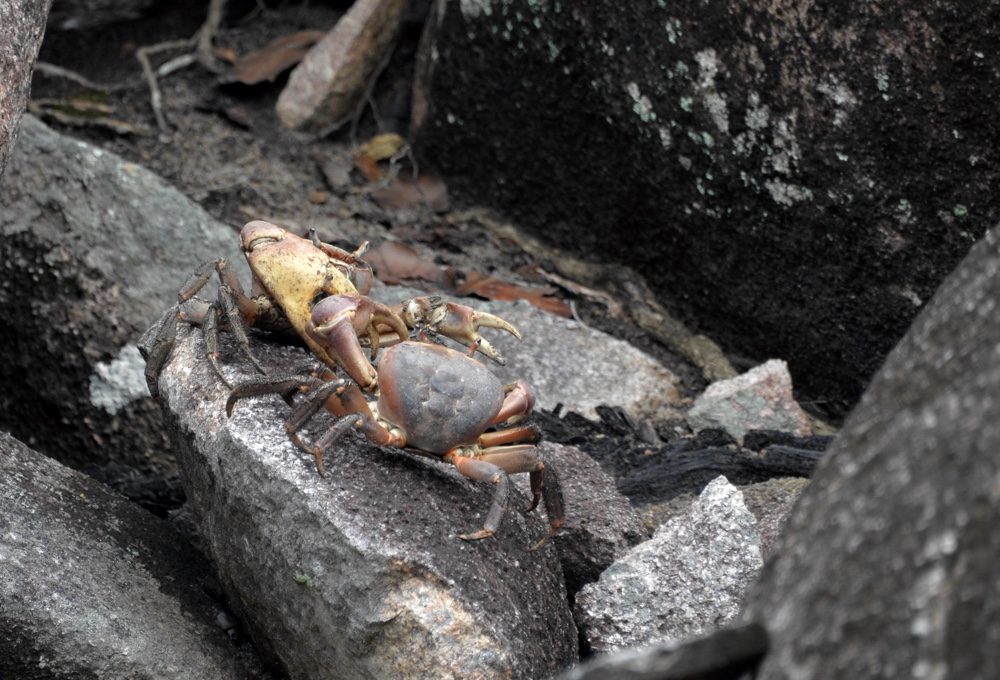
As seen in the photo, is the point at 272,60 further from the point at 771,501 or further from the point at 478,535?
the point at 478,535

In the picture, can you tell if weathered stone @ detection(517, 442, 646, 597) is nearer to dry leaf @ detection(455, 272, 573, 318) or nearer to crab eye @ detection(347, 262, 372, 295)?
crab eye @ detection(347, 262, 372, 295)

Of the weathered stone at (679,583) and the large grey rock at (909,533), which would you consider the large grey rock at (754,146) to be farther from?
the large grey rock at (909,533)

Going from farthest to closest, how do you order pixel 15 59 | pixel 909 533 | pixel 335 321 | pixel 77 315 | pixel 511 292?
pixel 511 292, pixel 77 315, pixel 15 59, pixel 335 321, pixel 909 533

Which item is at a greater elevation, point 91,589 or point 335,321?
point 335,321

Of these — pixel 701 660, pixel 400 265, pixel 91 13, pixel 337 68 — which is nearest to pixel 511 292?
pixel 400 265

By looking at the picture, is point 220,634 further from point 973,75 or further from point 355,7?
point 355,7

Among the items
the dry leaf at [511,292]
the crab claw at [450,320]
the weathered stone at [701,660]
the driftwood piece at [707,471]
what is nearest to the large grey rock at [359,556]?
the crab claw at [450,320]

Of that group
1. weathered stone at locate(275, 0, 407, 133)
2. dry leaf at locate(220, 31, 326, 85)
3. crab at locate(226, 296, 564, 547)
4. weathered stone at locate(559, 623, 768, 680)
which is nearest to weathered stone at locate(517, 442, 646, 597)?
crab at locate(226, 296, 564, 547)
